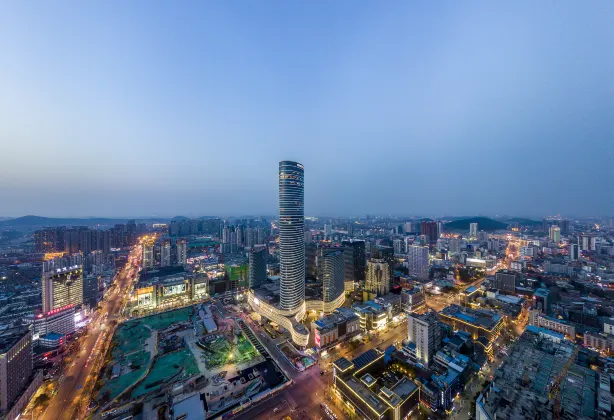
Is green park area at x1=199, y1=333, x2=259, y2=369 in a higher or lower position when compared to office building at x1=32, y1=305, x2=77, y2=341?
lower

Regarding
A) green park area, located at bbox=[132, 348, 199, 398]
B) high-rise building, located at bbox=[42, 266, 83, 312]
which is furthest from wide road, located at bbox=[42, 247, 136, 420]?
green park area, located at bbox=[132, 348, 199, 398]

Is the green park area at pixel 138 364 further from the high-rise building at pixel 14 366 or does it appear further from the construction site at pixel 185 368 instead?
the high-rise building at pixel 14 366

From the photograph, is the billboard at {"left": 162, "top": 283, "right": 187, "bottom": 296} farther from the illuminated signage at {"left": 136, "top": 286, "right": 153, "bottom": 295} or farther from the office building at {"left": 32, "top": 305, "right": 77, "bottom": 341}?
the office building at {"left": 32, "top": 305, "right": 77, "bottom": 341}

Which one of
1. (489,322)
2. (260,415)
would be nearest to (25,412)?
(260,415)

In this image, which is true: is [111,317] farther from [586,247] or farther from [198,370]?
[586,247]

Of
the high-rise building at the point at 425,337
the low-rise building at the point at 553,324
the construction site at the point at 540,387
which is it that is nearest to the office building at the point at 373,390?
the high-rise building at the point at 425,337

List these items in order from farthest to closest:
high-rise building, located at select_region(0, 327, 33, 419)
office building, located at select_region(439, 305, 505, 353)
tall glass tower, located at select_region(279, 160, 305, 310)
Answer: tall glass tower, located at select_region(279, 160, 305, 310)
office building, located at select_region(439, 305, 505, 353)
high-rise building, located at select_region(0, 327, 33, 419)

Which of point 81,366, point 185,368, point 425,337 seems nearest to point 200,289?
point 81,366
